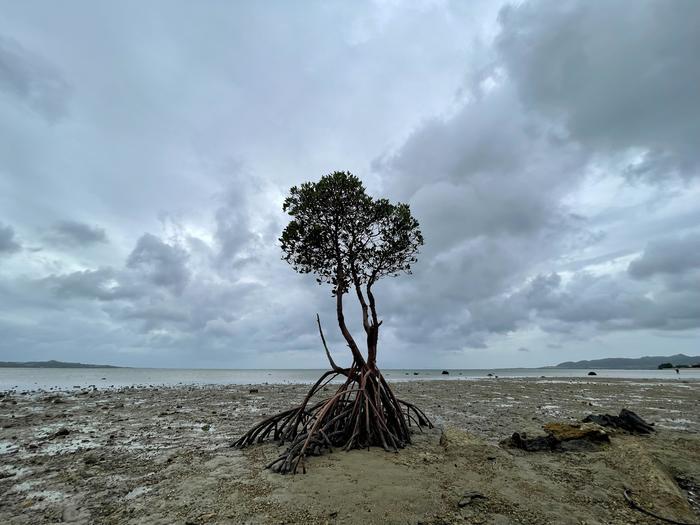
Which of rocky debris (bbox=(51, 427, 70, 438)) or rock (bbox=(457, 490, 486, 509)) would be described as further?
rocky debris (bbox=(51, 427, 70, 438))

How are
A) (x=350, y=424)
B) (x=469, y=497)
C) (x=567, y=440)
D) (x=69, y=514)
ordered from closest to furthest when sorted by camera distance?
(x=469, y=497), (x=69, y=514), (x=567, y=440), (x=350, y=424)

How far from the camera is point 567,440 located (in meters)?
10.9

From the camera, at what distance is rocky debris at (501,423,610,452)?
1066 cm

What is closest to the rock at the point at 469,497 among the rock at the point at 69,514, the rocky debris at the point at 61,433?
the rock at the point at 69,514

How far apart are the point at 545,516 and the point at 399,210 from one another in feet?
34.5

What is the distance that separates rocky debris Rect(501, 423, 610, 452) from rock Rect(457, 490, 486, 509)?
428 centimetres

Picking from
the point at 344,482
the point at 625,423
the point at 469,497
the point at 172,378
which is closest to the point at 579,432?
the point at 625,423

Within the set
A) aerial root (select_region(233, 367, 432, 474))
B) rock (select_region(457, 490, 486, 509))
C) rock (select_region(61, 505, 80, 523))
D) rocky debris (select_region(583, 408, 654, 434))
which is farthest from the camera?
rocky debris (select_region(583, 408, 654, 434))

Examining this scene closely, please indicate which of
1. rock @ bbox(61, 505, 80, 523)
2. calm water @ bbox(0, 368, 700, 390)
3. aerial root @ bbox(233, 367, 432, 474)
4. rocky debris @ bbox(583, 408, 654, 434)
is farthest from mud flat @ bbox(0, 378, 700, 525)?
calm water @ bbox(0, 368, 700, 390)

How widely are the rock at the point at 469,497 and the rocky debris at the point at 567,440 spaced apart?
4.28 m

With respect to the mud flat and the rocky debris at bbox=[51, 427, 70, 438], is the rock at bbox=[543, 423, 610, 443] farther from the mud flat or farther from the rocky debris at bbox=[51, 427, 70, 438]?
the rocky debris at bbox=[51, 427, 70, 438]

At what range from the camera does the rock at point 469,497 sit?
280 inches

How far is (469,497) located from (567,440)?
525 centimetres

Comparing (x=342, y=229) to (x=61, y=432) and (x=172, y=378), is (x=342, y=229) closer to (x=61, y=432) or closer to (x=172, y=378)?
(x=61, y=432)
